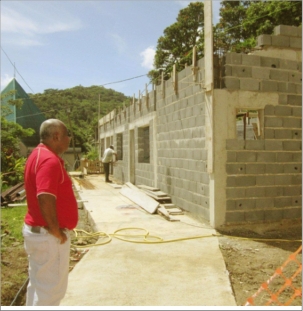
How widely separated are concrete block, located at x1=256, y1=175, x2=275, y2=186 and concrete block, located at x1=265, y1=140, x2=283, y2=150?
604 millimetres

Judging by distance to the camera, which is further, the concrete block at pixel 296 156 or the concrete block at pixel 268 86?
the concrete block at pixel 296 156

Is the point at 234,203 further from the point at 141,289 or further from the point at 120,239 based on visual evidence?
the point at 141,289

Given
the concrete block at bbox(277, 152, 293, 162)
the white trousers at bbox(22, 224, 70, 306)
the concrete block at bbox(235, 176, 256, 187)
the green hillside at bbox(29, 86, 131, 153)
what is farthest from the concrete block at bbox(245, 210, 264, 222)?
the green hillside at bbox(29, 86, 131, 153)

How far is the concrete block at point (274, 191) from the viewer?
699 cm

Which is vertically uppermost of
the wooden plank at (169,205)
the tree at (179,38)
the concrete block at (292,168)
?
the tree at (179,38)

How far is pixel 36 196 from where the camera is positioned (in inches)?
108

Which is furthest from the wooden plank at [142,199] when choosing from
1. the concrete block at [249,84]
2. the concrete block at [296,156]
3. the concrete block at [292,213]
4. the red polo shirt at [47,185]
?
the red polo shirt at [47,185]

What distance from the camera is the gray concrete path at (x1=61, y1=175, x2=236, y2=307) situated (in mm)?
3625

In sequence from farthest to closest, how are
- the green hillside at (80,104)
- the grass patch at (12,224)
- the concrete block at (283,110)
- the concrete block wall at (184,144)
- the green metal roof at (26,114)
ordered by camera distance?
the green hillside at (80,104), the green metal roof at (26,114), the concrete block wall at (184,144), the concrete block at (283,110), the grass patch at (12,224)

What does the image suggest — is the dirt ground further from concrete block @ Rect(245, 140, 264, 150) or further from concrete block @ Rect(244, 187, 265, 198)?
concrete block @ Rect(245, 140, 264, 150)

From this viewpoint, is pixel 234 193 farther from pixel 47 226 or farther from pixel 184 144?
pixel 47 226

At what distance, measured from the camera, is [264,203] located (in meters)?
6.99

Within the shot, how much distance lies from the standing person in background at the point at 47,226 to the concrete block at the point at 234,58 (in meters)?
5.00

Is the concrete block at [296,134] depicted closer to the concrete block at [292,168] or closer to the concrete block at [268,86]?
the concrete block at [292,168]
